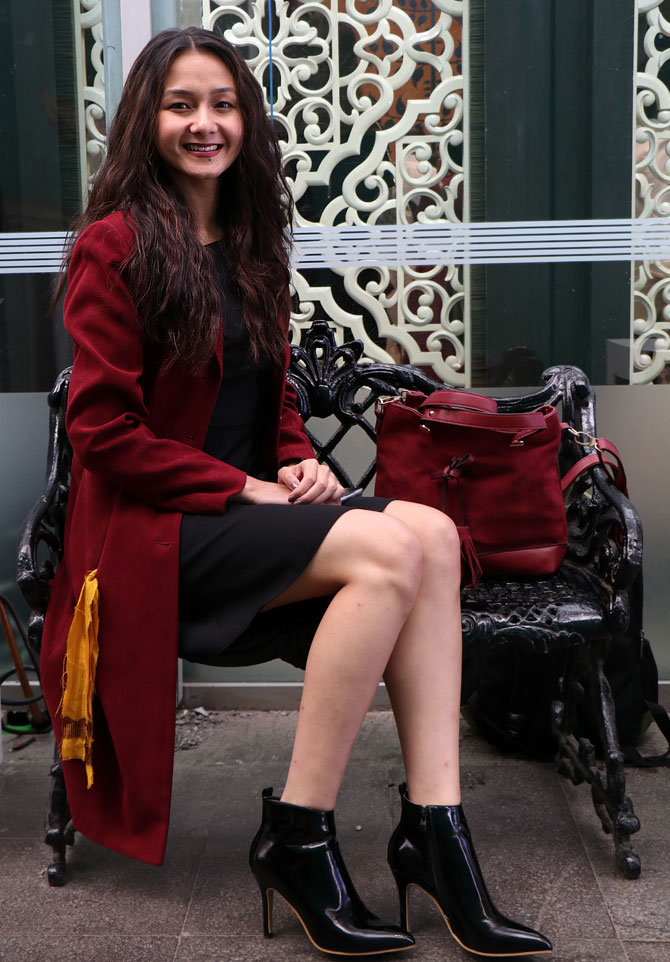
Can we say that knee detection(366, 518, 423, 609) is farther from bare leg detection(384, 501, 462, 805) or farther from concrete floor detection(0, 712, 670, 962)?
concrete floor detection(0, 712, 670, 962)

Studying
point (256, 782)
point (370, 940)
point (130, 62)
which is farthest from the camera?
point (130, 62)

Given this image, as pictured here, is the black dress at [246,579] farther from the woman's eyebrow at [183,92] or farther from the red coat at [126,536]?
the woman's eyebrow at [183,92]

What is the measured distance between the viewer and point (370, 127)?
10.4 feet

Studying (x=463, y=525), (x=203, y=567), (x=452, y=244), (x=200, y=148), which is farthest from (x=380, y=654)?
(x=452, y=244)

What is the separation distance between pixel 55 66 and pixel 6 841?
2.30m

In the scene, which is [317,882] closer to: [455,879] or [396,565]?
[455,879]

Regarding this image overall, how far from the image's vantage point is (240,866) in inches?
92.7

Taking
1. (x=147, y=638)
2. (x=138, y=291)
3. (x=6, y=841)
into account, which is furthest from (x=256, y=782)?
(x=138, y=291)

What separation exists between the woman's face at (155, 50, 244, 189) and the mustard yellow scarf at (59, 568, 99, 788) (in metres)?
0.95

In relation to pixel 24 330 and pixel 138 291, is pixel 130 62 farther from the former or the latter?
pixel 138 291

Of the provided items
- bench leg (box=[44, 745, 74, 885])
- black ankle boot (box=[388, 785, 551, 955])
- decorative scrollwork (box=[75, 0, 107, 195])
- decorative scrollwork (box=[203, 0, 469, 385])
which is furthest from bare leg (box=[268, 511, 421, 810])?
decorative scrollwork (box=[75, 0, 107, 195])

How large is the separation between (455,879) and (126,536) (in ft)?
3.10

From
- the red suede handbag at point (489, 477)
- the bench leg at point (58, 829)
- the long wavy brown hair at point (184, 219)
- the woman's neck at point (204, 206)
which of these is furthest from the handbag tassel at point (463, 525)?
the bench leg at point (58, 829)

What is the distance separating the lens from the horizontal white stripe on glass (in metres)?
3.14
